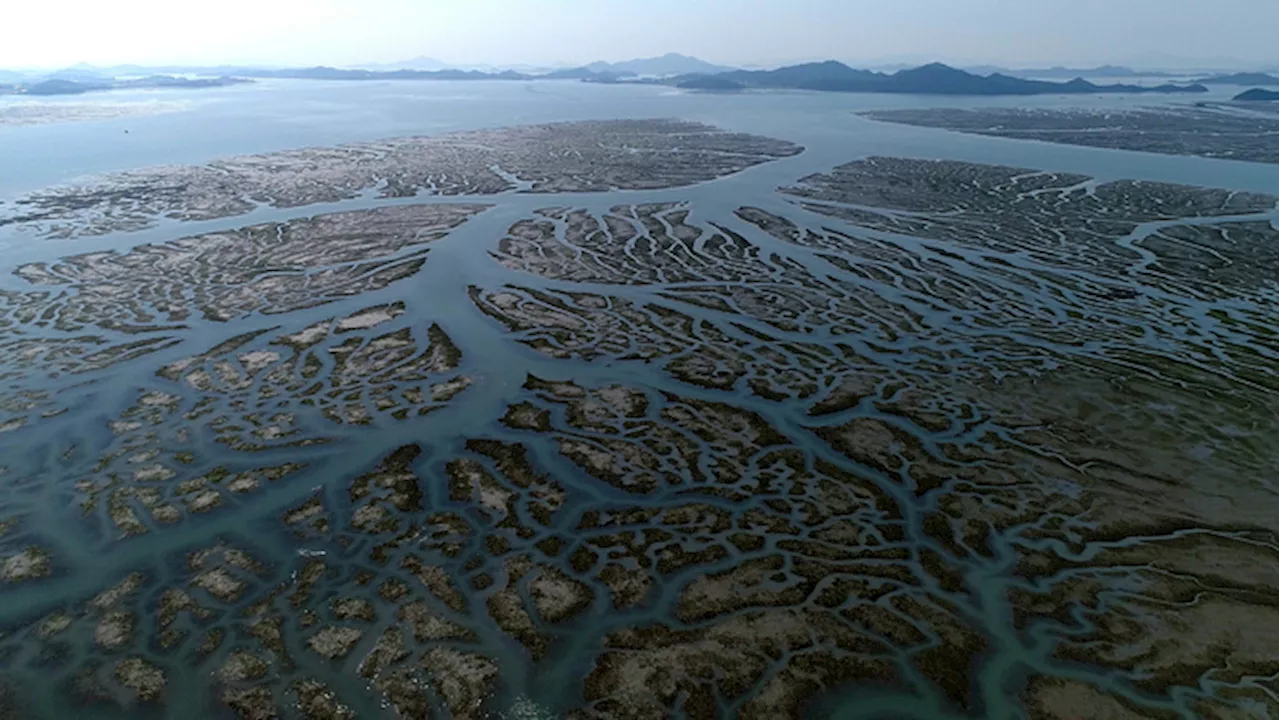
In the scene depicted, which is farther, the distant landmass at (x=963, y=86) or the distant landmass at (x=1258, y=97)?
the distant landmass at (x=963, y=86)

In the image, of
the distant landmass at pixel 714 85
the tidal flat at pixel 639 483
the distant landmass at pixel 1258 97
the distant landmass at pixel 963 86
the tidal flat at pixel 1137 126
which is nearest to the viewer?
the tidal flat at pixel 639 483

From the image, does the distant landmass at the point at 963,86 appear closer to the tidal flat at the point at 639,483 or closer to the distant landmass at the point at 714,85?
the distant landmass at the point at 714,85

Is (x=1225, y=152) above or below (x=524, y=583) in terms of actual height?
above

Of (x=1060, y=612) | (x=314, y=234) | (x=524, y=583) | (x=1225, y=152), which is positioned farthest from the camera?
(x=1225, y=152)

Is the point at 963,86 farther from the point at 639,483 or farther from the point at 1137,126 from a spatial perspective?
the point at 639,483

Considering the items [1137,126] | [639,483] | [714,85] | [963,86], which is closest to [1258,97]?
[963,86]

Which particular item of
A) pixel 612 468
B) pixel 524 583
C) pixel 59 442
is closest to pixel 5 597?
pixel 59 442

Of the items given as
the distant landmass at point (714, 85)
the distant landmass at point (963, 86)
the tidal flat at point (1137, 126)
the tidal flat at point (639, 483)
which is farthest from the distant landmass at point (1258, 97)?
the tidal flat at point (639, 483)

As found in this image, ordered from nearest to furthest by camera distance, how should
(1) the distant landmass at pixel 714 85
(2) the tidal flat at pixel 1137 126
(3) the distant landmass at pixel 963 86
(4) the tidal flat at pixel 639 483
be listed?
1. (4) the tidal flat at pixel 639 483
2. (2) the tidal flat at pixel 1137 126
3. (3) the distant landmass at pixel 963 86
4. (1) the distant landmass at pixel 714 85

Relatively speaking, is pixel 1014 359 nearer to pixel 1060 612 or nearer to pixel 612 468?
pixel 1060 612
